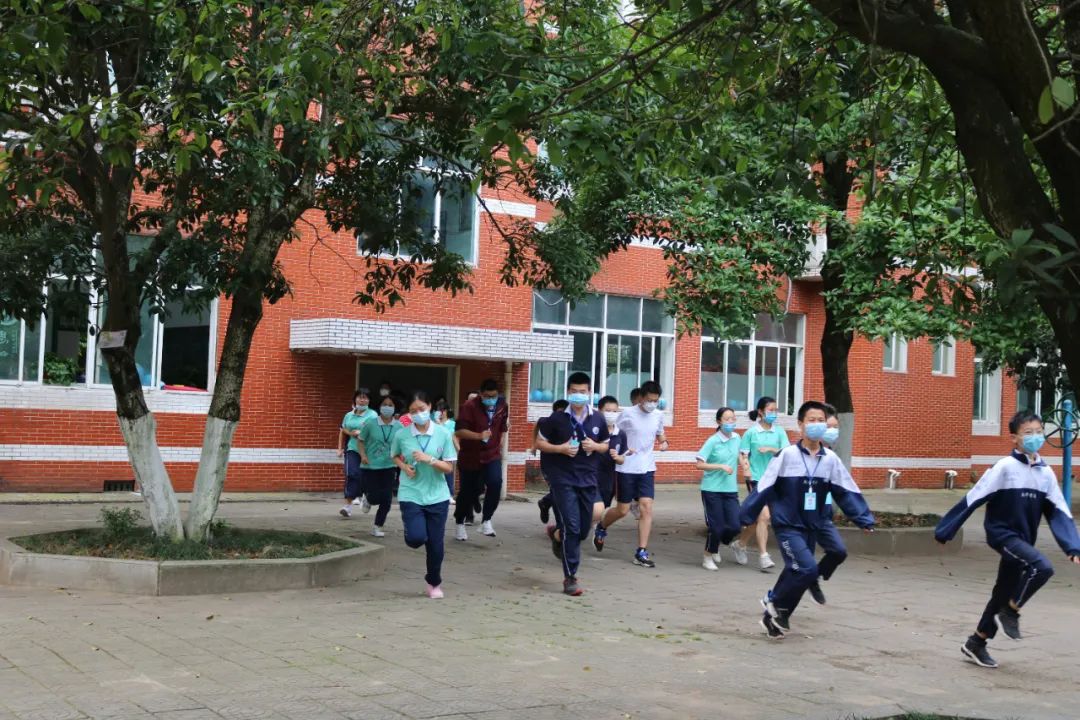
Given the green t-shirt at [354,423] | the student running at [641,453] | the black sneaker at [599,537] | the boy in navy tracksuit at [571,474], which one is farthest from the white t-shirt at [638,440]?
the green t-shirt at [354,423]

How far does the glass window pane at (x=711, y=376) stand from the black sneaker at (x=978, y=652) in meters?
17.0

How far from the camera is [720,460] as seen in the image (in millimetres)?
12461

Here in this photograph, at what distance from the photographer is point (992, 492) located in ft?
27.6

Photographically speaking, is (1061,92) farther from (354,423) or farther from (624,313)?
(624,313)

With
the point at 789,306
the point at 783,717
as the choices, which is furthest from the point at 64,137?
the point at 789,306

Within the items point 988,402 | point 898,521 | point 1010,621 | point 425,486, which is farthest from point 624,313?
point 1010,621

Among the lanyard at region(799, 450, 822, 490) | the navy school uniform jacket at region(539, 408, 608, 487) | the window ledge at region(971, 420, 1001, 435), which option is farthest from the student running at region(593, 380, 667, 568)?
the window ledge at region(971, 420, 1001, 435)

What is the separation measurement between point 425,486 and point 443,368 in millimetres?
11148

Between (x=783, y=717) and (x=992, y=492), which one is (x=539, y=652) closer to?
(x=783, y=717)

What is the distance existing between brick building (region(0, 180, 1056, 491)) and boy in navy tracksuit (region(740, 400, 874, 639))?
19.3ft

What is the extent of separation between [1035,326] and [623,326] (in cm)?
1172

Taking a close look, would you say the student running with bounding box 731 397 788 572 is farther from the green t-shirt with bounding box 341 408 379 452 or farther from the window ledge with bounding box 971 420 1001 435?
the window ledge with bounding box 971 420 1001 435

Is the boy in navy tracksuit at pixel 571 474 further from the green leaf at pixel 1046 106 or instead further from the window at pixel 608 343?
the window at pixel 608 343

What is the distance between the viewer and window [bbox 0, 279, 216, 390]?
656 inches
